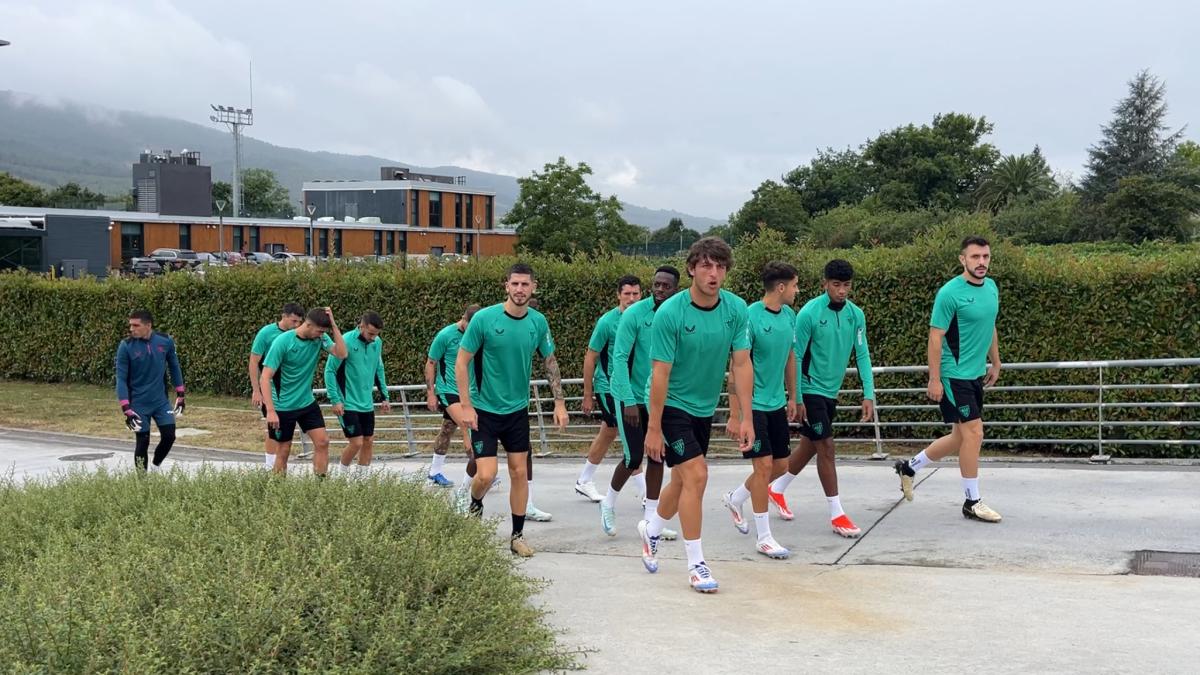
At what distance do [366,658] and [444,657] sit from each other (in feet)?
1.45

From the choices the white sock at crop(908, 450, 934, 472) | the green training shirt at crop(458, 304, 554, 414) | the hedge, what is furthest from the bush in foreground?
the hedge

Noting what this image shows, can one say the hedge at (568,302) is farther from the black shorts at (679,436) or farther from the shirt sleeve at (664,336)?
the shirt sleeve at (664,336)

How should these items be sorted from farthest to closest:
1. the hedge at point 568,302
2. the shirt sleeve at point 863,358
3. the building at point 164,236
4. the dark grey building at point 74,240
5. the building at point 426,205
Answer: the building at point 426,205 < the dark grey building at point 74,240 < the building at point 164,236 < the hedge at point 568,302 < the shirt sleeve at point 863,358

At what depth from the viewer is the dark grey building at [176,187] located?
11125 centimetres

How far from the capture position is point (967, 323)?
27.4ft

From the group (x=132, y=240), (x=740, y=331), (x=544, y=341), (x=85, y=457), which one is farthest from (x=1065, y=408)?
(x=132, y=240)

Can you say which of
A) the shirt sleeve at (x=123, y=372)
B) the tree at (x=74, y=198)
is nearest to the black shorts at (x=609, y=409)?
the shirt sleeve at (x=123, y=372)

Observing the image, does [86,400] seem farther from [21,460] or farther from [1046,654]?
[1046,654]

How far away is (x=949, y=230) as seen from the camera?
14.2 m

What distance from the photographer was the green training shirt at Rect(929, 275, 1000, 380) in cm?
834

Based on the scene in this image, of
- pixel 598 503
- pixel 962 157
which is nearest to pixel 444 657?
pixel 598 503

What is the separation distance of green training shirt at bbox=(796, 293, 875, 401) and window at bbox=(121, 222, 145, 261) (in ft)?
264

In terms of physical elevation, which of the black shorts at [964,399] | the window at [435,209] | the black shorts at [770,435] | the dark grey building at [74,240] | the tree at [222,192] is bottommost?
the black shorts at [770,435]

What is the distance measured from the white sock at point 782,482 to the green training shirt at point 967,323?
4.75ft
